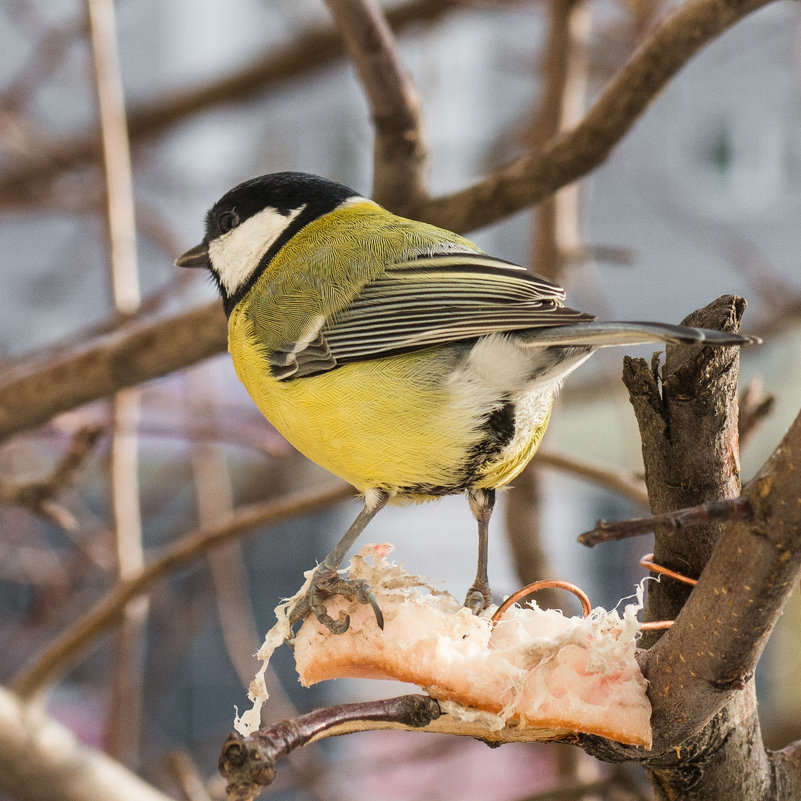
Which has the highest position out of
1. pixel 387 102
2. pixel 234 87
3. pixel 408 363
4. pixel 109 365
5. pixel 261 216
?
pixel 234 87

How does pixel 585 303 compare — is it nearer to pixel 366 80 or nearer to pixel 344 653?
pixel 366 80

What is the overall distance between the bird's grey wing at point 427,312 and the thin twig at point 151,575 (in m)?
0.47

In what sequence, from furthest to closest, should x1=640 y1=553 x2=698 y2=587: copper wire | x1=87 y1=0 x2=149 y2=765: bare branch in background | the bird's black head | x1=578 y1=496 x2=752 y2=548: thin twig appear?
x1=87 y1=0 x2=149 y2=765: bare branch in background, the bird's black head, x1=640 y1=553 x2=698 y2=587: copper wire, x1=578 y1=496 x2=752 y2=548: thin twig

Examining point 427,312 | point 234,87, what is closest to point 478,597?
point 427,312

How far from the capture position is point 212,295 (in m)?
2.31

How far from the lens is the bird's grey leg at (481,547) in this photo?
89 centimetres

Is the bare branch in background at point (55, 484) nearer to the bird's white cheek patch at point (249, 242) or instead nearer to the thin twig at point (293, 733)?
the bird's white cheek patch at point (249, 242)

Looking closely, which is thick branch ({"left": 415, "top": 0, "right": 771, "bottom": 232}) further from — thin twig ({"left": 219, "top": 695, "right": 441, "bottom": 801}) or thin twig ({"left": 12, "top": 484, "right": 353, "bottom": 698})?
thin twig ({"left": 219, "top": 695, "right": 441, "bottom": 801})

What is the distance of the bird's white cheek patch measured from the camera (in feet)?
3.90

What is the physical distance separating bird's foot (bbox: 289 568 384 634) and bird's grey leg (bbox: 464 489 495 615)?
0.50 feet

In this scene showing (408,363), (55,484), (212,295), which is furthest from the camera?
(212,295)

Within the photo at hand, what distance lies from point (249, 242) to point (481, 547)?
511mm

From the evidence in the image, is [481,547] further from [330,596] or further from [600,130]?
[600,130]

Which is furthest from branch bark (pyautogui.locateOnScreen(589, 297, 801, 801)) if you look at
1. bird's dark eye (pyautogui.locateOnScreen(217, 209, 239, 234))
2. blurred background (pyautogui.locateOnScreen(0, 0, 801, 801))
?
bird's dark eye (pyautogui.locateOnScreen(217, 209, 239, 234))
